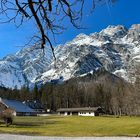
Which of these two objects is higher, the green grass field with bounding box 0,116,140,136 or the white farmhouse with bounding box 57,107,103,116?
the white farmhouse with bounding box 57,107,103,116

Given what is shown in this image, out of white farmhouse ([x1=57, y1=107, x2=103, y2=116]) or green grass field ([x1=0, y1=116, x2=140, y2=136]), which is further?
white farmhouse ([x1=57, y1=107, x2=103, y2=116])

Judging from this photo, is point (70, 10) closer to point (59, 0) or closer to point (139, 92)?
point (59, 0)

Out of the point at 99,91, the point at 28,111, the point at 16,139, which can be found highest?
the point at 99,91

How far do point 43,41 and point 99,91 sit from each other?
7224 inches

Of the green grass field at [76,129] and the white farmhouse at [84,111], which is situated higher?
the white farmhouse at [84,111]

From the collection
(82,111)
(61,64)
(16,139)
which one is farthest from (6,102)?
(61,64)

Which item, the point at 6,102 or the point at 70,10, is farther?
the point at 6,102

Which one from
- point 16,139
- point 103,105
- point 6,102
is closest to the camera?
point 16,139

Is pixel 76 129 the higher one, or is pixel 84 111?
pixel 84 111

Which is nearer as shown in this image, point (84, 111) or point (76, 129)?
point (76, 129)

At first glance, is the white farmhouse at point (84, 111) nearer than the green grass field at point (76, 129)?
No

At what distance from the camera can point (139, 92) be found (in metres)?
97.3

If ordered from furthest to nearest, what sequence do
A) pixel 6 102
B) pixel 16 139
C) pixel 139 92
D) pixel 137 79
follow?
pixel 6 102 < pixel 139 92 < pixel 137 79 < pixel 16 139

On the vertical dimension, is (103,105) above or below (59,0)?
above
